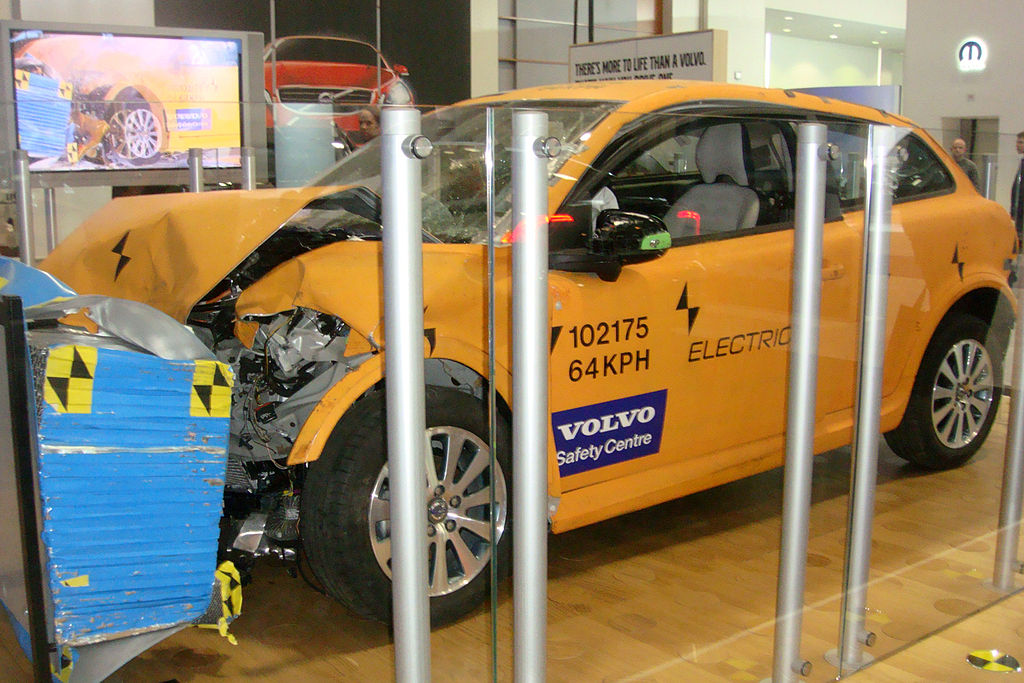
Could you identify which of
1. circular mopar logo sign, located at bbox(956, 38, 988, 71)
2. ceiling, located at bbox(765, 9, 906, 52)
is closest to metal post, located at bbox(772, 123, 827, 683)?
circular mopar logo sign, located at bbox(956, 38, 988, 71)

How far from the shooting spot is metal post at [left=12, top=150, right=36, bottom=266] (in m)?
2.20

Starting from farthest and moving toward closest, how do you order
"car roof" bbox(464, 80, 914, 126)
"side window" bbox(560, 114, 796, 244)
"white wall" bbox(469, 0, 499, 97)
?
"white wall" bbox(469, 0, 499, 97), "car roof" bbox(464, 80, 914, 126), "side window" bbox(560, 114, 796, 244)

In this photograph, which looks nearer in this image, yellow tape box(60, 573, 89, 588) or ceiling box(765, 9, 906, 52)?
yellow tape box(60, 573, 89, 588)

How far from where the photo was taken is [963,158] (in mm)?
2996

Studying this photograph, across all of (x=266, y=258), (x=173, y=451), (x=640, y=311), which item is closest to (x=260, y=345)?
(x=266, y=258)

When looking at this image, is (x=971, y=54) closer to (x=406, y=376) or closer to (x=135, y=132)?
(x=135, y=132)

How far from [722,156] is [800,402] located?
35.8 inches

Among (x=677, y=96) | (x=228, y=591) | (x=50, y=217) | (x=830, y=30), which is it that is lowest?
(x=228, y=591)

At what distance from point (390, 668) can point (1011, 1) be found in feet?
30.7

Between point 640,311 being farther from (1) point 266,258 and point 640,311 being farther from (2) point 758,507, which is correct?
(1) point 266,258

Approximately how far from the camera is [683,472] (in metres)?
2.72

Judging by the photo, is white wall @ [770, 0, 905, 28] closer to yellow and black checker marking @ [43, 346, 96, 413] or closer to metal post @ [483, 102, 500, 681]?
metal post @ [483, 102, 500, 681]

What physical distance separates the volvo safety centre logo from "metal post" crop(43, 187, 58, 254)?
1.23m

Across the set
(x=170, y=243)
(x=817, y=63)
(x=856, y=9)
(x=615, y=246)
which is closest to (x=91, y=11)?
(x=170, y=243)
